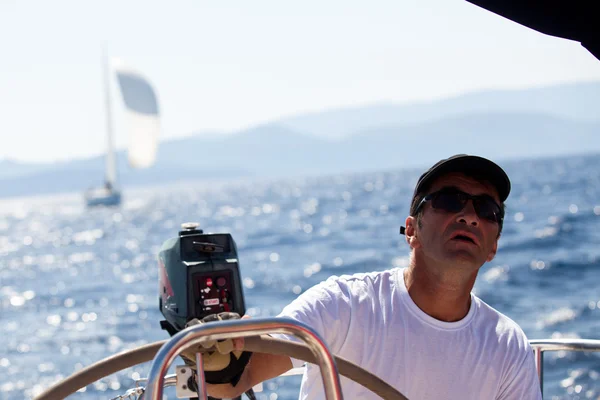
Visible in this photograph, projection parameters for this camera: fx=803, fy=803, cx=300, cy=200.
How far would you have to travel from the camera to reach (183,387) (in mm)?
1339

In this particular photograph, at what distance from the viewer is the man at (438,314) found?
1751 millimetres

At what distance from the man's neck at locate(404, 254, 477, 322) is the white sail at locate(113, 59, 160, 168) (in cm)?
4003

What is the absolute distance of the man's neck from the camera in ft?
5.92

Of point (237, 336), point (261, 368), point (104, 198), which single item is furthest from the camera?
point (104, 198)

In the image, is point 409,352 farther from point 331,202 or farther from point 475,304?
point 331,202

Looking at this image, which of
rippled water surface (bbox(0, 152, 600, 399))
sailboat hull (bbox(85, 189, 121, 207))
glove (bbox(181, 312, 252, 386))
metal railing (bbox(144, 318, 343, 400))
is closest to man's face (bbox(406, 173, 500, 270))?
glove (bbox(181, 312, 252, 386))

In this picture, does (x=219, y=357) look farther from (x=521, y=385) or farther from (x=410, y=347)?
(x=521, y=385)

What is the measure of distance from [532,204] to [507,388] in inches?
798

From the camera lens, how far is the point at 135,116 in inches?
1679

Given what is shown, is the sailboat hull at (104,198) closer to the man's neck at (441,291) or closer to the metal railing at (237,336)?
the man's neck at (441,291)

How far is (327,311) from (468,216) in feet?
1.26

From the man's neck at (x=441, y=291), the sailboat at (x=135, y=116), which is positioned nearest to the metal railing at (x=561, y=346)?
the man's neck at (x=441, y=291)

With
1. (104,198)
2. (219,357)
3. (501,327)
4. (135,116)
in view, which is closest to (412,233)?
(501,327)

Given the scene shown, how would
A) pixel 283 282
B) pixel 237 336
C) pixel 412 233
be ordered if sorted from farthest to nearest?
pixel 283 282 → pixel 412 233 → pixel 237 336
